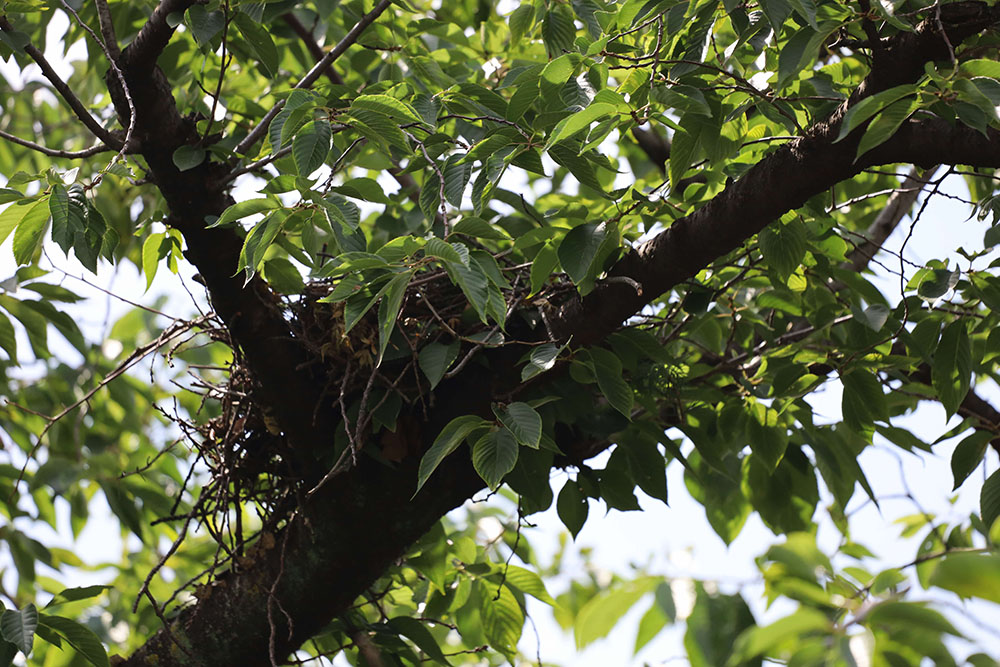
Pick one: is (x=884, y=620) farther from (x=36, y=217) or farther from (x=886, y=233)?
(x=886, y=233)

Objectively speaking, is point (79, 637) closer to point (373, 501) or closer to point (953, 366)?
point (373, 501)

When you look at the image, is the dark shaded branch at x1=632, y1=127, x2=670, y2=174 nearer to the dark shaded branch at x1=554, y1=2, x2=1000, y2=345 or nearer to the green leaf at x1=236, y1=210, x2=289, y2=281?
the dark shaded branch at x1=554, y1=2, x2=1000, y2=345

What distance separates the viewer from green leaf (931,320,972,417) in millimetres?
1353

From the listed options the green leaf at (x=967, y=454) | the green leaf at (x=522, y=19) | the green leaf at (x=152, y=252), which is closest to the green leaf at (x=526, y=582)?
the green leaf at (x=967, y=454)

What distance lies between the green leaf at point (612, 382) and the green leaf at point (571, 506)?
0.40 metres

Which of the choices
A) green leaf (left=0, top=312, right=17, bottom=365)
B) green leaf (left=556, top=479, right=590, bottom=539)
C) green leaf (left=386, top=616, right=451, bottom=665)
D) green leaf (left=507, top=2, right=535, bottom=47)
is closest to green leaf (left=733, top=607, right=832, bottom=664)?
green leaf (left=556, top=479, right=590, bottom=539)

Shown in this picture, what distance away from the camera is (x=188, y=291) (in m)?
1.54

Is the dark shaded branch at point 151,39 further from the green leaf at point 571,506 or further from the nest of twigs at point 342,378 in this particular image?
the green leaf at point 571,506

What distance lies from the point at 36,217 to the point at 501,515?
2.43 m

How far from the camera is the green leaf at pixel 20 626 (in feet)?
4.30

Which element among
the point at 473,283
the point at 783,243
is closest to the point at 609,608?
the point at 473,283

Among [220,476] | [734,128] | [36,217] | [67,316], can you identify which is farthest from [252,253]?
[67,316]

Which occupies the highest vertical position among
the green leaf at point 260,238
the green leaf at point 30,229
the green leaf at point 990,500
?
the green leaf at point 30,229

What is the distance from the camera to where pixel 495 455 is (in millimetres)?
1172
